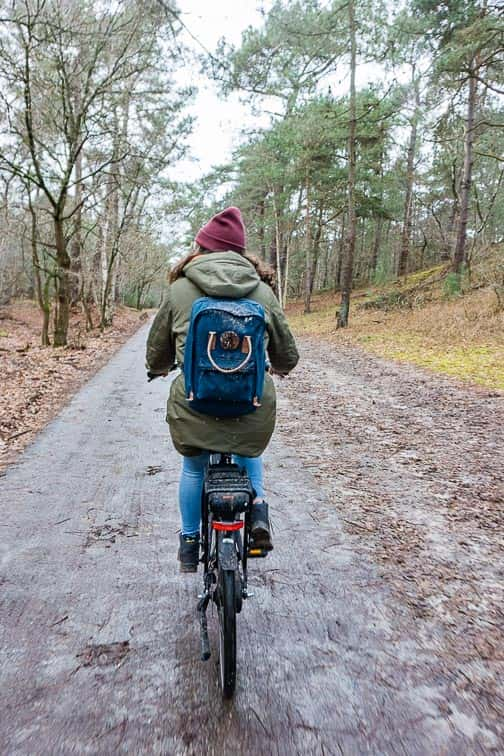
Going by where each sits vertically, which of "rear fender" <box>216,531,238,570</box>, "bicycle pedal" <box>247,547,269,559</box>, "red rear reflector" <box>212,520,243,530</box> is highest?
"red rear reflector" <box>212,520,243,530</box>

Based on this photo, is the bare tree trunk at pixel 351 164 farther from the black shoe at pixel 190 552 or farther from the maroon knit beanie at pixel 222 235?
the black shoe at pixel 190 552

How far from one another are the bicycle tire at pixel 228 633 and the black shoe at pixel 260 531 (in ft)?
1.01

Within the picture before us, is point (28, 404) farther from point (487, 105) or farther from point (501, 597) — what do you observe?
point (487, 105)

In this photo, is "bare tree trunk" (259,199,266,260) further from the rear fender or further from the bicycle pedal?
the rear fender

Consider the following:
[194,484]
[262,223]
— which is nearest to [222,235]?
[194,484]

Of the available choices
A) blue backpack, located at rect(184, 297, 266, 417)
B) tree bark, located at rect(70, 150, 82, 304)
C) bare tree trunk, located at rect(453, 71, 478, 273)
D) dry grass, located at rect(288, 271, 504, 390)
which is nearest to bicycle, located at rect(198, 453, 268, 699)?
blue backpack, located at rect(184, 297, 266, 417)

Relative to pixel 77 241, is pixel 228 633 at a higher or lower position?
lower

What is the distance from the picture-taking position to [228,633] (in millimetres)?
1997

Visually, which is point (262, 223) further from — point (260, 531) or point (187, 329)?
point (260, 531)

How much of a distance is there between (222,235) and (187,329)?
56 centimetres

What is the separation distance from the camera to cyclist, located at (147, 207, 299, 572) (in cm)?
228

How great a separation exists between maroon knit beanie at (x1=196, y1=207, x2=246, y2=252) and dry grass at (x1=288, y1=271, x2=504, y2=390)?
23.3 feet

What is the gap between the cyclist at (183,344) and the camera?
2275 mm

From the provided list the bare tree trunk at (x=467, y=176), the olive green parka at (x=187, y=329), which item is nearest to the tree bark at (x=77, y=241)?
the bare tree trunk at (x=467, y=176)
